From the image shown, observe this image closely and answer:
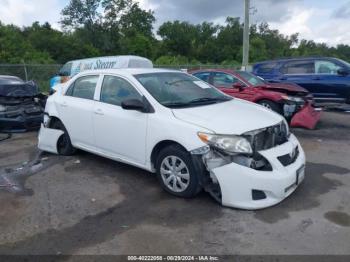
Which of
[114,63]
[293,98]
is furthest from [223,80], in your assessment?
[114,63]

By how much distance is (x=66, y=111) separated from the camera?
5.81m

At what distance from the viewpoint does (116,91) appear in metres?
5.13

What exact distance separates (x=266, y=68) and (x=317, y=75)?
178 cm

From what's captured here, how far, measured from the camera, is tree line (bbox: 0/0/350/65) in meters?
43.0

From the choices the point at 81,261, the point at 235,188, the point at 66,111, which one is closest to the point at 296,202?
the point at 235,188

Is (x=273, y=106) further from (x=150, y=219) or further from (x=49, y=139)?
(x=150, y=219)

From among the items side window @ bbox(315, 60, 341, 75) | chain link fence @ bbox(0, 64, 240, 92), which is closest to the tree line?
chain link fence @ bbox(0, 64, 240, 92)

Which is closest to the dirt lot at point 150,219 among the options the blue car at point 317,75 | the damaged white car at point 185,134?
the damaged white car at point 185,134

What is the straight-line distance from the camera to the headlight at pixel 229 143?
3.88m

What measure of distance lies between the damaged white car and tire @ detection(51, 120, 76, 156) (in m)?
0.15

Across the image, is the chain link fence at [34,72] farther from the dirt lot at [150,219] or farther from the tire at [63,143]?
the dirt lot at [150,219]

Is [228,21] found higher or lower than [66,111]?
higher

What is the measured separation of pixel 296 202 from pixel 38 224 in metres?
2.95

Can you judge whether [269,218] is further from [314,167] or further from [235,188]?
[314,167]
